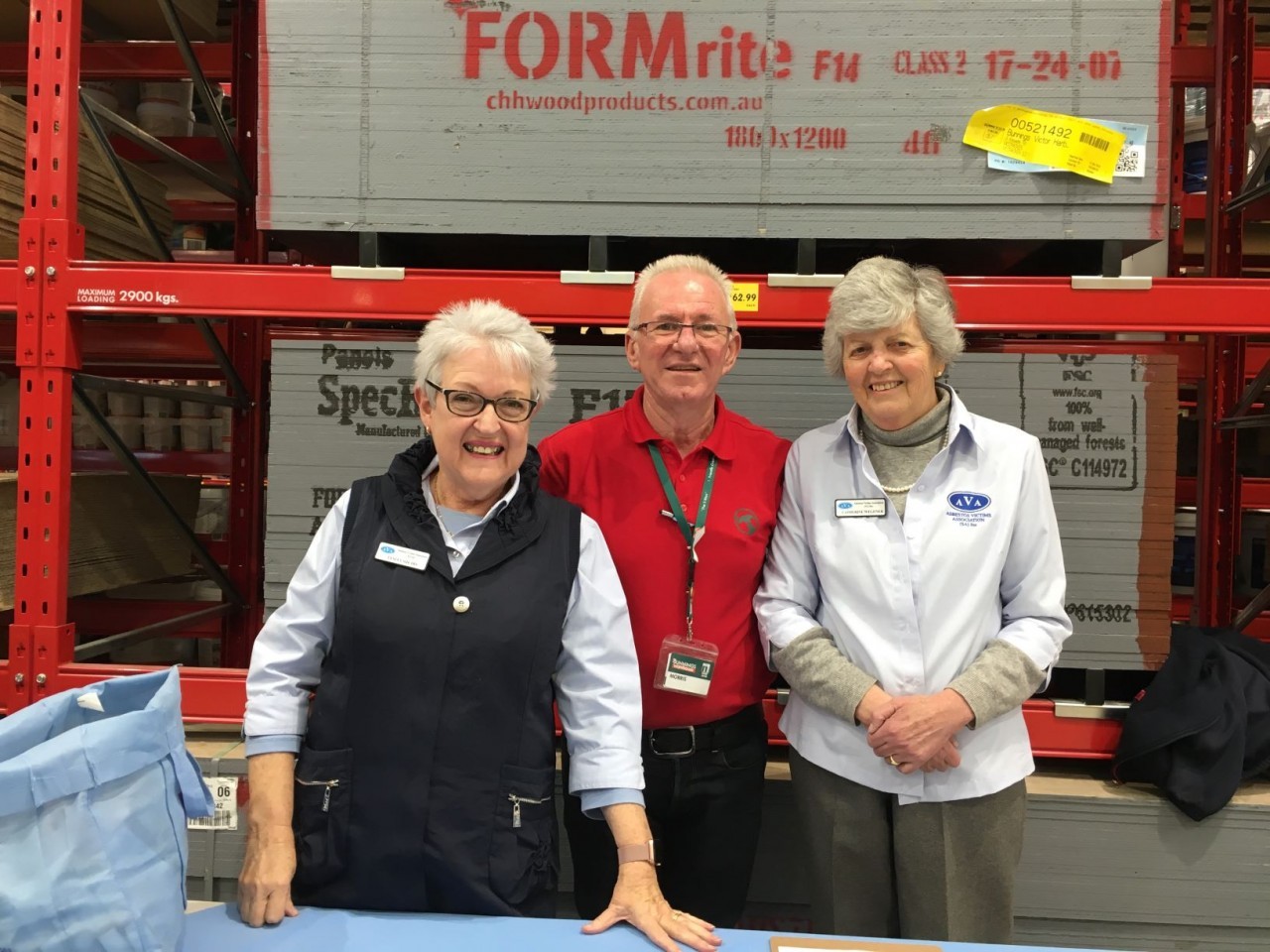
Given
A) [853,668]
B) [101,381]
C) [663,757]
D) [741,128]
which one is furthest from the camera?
[101,381]

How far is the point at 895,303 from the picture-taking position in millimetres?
1675

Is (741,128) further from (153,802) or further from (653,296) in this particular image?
(153,802)

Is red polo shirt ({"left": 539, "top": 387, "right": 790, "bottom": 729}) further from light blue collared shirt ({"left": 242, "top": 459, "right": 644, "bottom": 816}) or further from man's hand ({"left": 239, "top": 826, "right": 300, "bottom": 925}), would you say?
man's hand ({"left": 239, "top": 826, "right": 300, "bottom": 925})

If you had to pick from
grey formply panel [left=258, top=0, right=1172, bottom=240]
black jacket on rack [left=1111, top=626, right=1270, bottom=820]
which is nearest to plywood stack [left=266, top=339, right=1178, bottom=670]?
black jacket on rack [left=1111, top=626, right=1270, bottom=820]

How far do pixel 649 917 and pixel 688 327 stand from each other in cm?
113

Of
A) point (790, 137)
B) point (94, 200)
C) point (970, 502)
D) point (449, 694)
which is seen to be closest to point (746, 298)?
point (790, 137)

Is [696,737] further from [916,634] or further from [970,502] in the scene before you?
[970,502]

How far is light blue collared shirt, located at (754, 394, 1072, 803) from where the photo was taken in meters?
1.67

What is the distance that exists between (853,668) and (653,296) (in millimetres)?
896

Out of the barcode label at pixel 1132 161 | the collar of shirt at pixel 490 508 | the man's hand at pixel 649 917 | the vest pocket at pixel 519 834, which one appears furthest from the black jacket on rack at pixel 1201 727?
the collar of shirt at pixel 490 508

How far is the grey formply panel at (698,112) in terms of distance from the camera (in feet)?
7.09

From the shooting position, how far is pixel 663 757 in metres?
1.79

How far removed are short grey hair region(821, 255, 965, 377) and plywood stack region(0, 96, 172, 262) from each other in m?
2.31

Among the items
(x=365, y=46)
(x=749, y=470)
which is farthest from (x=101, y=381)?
(x=749, y=470)
